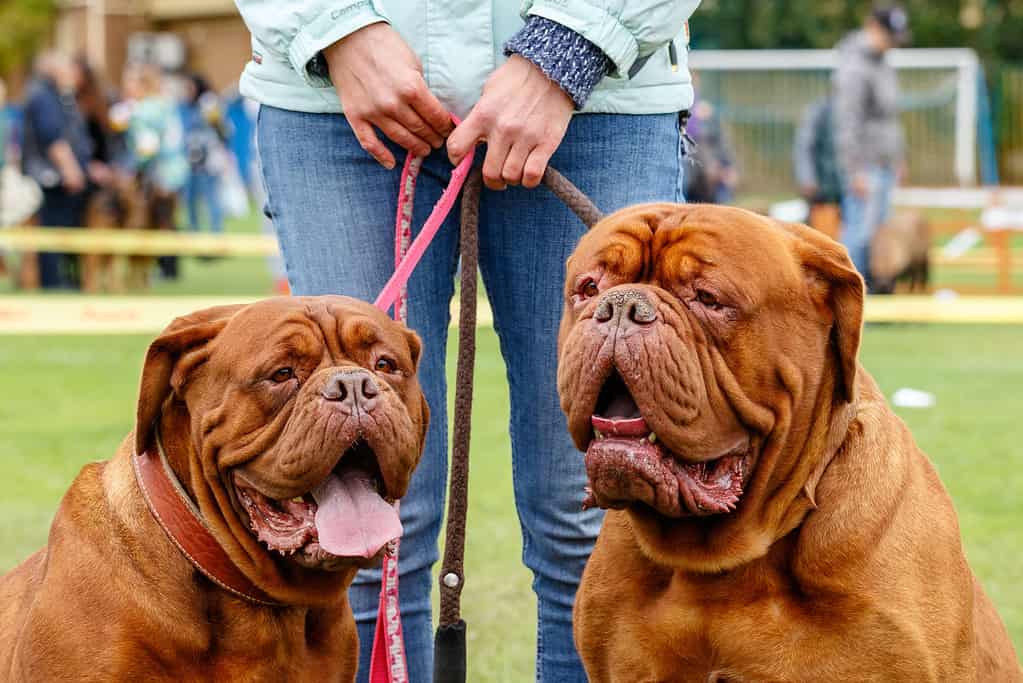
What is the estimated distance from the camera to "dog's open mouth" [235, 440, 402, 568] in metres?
2.89

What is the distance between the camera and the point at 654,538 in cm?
294

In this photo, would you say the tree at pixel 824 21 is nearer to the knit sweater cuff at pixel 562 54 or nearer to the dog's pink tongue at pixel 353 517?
the knit sweater cuff at pixel 562 54

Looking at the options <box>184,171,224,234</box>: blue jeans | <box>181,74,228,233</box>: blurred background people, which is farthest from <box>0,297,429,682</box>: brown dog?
<box>181,74,228,233</box>: blurred background people

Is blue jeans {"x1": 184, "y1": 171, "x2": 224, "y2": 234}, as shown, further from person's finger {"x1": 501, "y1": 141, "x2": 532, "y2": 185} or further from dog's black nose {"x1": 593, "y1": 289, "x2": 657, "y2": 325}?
dog's black nose {"x1": 593, "y1": 289, "x2": 657, "y2": 325}

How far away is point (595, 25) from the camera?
10.0ft

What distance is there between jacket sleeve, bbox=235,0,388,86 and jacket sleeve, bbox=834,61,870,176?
10.5m

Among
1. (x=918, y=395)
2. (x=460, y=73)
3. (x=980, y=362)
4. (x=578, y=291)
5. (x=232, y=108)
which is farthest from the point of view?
(x=232, y=108)

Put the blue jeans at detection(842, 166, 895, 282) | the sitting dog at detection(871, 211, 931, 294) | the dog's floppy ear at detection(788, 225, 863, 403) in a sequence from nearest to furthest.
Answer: the dog's floppy ear at detection(788, 225, 863, 403) < the blue jeans at detection(842, 166, 895, 282) < the sitting dog at detection(871, 211, 931, 294)

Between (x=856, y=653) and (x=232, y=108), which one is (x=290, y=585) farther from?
(x=232, y=108)

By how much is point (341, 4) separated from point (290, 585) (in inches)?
46.9

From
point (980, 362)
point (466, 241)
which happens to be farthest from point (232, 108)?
point (466, 241)

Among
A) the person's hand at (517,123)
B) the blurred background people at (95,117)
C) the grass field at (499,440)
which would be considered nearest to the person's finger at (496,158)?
the person's hand at (517,123)

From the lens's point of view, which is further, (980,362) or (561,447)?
(980,362)

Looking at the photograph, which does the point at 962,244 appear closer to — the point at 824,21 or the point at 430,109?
the point at 824,21
